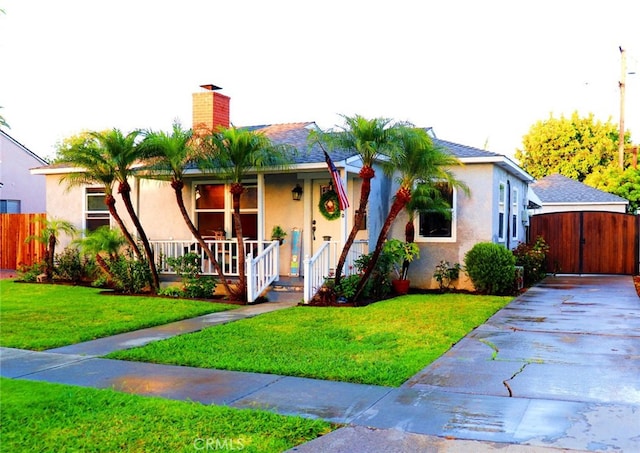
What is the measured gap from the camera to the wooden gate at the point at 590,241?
1962cm

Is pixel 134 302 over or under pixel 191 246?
under

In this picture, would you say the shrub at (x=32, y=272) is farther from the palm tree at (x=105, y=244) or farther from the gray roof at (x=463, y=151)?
the gray roof at (x=463, y=151)

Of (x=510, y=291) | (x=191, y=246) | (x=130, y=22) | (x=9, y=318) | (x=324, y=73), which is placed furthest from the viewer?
(x=324, y=73)

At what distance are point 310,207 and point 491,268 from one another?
4.45 meters

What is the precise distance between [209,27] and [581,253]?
546 inches

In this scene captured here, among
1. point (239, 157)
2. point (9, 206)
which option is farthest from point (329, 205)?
point (9, 206)

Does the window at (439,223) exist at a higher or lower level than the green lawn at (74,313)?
higher

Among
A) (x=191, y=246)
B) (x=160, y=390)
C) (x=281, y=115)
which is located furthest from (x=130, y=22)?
(x=281, y=115)

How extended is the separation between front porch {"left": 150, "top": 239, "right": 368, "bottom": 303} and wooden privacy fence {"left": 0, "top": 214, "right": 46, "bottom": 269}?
6173 millimetres

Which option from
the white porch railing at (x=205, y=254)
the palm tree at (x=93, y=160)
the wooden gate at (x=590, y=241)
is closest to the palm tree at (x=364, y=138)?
the white porch railing at (x=205, y=254)

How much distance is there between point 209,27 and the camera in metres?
14.5

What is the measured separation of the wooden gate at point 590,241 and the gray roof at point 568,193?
4.68 meters

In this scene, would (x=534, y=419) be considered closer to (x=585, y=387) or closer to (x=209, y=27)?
(x=585, y=387)

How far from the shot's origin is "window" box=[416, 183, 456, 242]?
49.3 feet
